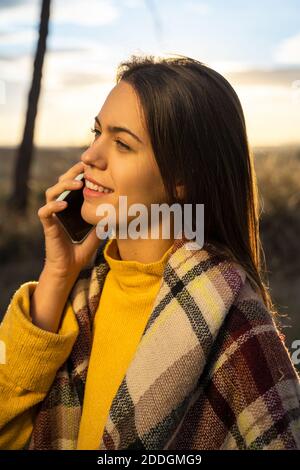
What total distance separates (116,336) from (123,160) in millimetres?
595

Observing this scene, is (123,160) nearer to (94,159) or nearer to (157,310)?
(94,159)

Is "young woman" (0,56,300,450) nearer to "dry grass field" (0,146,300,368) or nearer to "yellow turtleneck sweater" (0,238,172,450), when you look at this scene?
"yellow turtleneck sweater" (0,238,172,450)

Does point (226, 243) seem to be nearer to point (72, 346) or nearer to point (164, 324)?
point (164, 324)

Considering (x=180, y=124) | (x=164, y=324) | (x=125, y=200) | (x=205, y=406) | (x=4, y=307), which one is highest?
(x=180, y=124)

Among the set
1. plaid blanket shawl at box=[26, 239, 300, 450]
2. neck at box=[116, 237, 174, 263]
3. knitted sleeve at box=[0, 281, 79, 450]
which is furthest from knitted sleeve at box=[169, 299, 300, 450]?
knitted sleeve at box=[0, 281, 79, 450]

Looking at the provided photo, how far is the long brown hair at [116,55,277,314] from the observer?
255 cm

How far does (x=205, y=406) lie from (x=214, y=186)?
2.39 feet

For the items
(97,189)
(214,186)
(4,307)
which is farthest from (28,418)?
(4,307)

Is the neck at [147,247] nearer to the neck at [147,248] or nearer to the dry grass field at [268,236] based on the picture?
the neck at [147,248]

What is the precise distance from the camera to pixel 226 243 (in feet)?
8.64

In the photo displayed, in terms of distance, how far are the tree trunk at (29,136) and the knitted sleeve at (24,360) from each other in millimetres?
7211

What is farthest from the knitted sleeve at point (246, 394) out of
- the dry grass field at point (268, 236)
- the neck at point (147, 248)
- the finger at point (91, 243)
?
the dry grass field at point (268, 236)

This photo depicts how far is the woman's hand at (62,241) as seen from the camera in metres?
2.71

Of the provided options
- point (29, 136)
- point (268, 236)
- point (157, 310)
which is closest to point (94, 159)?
point (157, 310)
